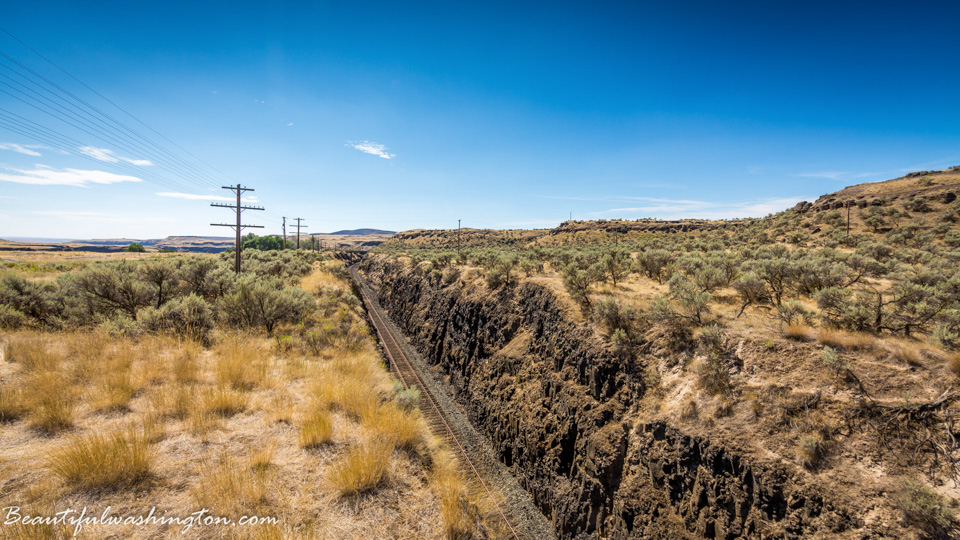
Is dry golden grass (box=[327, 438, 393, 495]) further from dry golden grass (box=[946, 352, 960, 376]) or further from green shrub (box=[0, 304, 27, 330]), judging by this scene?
green shrub (box=[0, 304, 27, 330])

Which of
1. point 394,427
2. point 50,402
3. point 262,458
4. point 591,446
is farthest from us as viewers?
point 591,446

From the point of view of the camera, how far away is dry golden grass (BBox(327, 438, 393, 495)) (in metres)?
4.88

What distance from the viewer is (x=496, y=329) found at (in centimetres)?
1592

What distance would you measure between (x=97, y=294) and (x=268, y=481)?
41.2 feet

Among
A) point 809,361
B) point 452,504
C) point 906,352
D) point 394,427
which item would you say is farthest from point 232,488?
point 906,352

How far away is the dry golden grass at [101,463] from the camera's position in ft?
12.8

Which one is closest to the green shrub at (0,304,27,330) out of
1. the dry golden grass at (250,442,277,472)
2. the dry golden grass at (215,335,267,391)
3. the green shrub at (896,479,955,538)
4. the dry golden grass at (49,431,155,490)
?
the dry golden grass at (215,335,267,391)

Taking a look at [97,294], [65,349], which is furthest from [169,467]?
[97,294]

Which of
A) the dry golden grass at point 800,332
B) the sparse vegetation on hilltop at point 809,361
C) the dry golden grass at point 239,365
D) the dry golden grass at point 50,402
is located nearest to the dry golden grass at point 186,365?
the dry golden grass at point 239,365

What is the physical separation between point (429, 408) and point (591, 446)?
7379 millimetres

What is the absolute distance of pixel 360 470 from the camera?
502 centimetres

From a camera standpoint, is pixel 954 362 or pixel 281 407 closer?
pixel 954 362

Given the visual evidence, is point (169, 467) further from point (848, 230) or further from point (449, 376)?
point (848, 230)

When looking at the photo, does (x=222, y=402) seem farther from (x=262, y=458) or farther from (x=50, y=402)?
(x=50, y=402)
